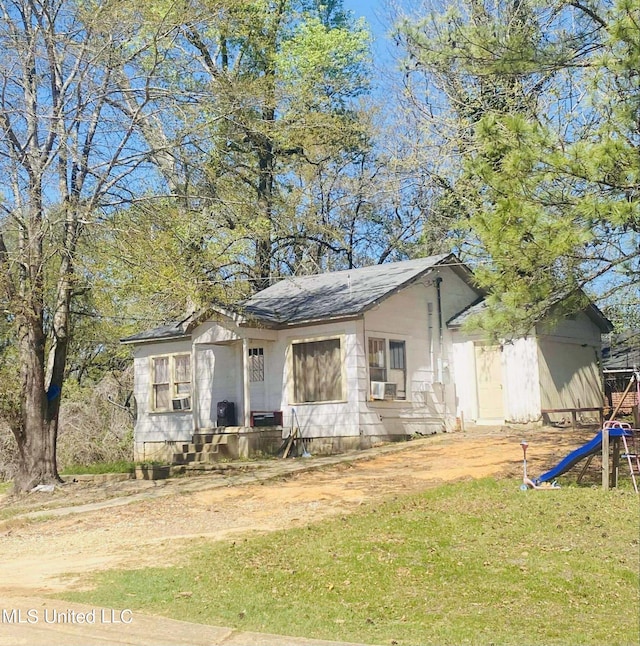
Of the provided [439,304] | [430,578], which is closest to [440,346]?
[439,304]

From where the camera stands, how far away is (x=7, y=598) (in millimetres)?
8312

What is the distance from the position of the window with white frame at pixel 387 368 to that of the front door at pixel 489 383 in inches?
90.5

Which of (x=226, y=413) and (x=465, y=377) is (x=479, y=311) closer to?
(x=465, y=377)

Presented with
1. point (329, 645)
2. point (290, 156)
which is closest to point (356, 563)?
point (329, 645)

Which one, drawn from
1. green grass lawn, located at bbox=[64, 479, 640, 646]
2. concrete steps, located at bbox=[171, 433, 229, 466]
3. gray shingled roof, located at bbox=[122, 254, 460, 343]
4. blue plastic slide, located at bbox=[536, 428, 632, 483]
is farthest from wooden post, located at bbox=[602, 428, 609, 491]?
concrete steps, located at bbox=[171, 433, 229, 466]

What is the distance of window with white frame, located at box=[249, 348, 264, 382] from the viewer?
2166 cm

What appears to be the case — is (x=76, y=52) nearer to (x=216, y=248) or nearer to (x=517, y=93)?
(x=216, y=248)

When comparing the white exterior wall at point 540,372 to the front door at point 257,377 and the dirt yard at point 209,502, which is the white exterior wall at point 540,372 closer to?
the dirt yard at point 209,502

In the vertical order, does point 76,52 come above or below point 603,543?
above

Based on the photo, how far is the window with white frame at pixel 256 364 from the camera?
21656 millimetres

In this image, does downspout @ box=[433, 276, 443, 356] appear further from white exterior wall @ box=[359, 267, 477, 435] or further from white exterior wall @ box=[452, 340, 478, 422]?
white exterior wall @ box=[452, 340, 478, 422]

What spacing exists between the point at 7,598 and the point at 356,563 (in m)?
3.52

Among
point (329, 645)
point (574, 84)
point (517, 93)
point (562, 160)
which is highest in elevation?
point (517, 93)

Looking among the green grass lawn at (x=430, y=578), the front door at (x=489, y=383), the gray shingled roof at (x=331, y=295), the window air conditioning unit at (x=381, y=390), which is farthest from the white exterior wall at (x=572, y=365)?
the green grass lawn at (x=430, y=578)
